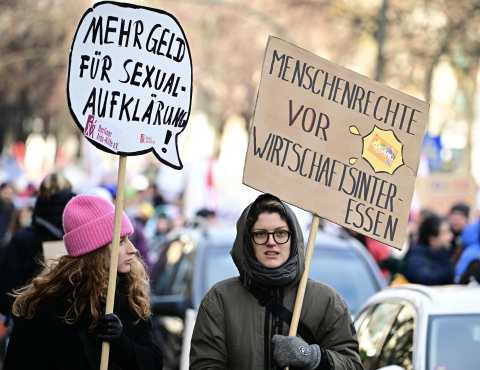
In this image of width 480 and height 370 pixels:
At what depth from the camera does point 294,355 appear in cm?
552

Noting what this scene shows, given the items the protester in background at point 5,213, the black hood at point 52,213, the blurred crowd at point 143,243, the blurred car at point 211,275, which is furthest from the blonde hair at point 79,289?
the protester in background at point 5,213

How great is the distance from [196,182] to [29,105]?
Answer: 26.6m

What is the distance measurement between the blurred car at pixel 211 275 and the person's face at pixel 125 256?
182 inches

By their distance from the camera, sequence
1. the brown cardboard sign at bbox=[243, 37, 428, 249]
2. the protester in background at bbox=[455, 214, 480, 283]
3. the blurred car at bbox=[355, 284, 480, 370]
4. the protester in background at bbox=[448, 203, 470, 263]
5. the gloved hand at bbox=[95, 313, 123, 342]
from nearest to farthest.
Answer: the gloved hand at bbox=[95, 313, 123, 342] < the brown cardboard sign at bbox=[243, 37, 428, 249] < the blurred car at bbox=[355, 284, 480, 370] < the protester in background at bbox=[455, 214, 480, 283] < the protester in background at bbox=[448, 203, 470, 263]

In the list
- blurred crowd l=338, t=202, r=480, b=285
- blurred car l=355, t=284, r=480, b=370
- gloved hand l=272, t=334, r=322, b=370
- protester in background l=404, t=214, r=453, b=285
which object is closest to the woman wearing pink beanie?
gloved hand l=272, t=334, r=322, b=370

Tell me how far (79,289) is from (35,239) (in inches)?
113

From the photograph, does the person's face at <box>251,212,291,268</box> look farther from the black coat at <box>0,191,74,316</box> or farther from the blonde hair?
the black coat at <box>0,191,74,316</box>

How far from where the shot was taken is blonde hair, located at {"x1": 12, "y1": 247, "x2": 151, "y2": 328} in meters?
5.75

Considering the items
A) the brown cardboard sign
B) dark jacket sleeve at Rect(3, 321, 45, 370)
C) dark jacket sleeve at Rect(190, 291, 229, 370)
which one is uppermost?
the brown cardboard sign

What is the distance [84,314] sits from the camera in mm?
5750

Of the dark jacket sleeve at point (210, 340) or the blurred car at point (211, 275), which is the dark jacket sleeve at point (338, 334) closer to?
the dark jacket sleeve at point (210, 340)

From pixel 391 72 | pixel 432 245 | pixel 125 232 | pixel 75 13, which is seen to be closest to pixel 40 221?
pixel 125 232

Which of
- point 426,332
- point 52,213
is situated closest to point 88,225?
point 426,332

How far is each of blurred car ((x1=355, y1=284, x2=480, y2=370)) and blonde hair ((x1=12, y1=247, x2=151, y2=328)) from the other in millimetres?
1534
